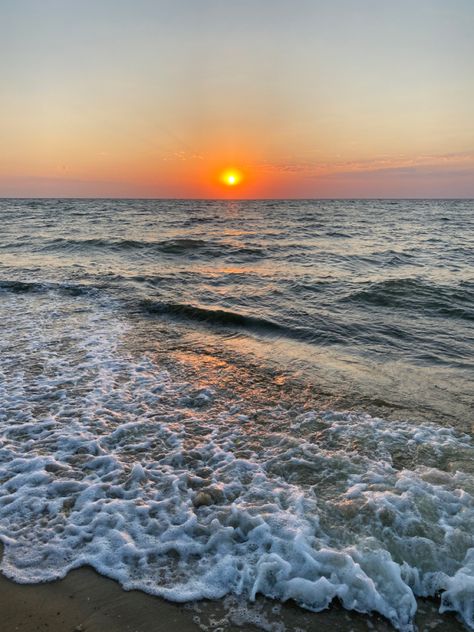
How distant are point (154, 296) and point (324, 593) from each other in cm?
1022

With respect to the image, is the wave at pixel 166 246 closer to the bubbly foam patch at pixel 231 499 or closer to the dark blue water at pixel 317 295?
the dark blue water at pixel 317 295

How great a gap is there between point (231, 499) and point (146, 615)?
4.27 feet

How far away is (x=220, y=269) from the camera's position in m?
17.6

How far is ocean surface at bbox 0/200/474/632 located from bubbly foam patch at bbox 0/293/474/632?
17mm

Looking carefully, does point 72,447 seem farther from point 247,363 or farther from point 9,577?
point 247,363

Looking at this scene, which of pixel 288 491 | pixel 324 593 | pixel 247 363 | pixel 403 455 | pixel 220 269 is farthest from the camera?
pixel 220 269

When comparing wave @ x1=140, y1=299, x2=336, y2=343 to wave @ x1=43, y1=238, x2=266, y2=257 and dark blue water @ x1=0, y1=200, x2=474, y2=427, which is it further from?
wave @ x1=43, y1=238, x2=266, y2=257

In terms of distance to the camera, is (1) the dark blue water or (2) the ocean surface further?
(1) the dark blue water

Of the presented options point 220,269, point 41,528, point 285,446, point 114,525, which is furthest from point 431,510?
point 220,269

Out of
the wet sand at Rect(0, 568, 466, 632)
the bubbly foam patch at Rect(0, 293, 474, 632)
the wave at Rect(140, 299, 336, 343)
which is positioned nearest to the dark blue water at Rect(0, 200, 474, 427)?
the wave at Rect(140, 299, 336, 343)

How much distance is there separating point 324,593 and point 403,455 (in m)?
2.14

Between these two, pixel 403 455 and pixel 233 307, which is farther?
pixel 233 307

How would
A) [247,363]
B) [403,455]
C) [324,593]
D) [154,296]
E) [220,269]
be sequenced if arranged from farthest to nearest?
[220,269] < [154,296] < [247,363] < [403,455] < [324,593]

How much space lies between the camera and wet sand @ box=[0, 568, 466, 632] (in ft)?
9.37
